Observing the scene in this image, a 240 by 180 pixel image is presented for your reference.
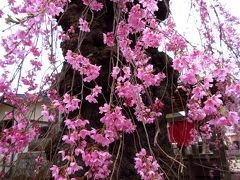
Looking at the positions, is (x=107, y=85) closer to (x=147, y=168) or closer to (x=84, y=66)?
(x=84, y=66)

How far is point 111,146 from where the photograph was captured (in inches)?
92.7

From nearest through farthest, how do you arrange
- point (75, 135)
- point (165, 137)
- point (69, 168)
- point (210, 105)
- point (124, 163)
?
1. point (210, 105)
2. point (69, 168)
3. point (75, 135)
4. point (124, 163)
5. point (165, 137)

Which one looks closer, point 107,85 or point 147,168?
point 147,168

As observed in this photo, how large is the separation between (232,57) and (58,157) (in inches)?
124

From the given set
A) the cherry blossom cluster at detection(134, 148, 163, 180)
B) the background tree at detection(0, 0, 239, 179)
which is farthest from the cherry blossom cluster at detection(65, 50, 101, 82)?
the cherry blossom cluster at detection(134, 148, 163, 180)

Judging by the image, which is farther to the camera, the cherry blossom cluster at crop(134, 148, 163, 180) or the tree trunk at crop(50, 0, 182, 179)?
the tree trunk at crop(50, 0, 182, 179)

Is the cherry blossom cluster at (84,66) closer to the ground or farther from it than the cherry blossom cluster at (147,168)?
farther from it

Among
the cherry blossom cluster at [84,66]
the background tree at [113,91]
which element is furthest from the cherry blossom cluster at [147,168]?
the cherry blossom cluster at [84,66]

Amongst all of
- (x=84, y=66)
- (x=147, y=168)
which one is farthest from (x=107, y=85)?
(x=147, y=168)

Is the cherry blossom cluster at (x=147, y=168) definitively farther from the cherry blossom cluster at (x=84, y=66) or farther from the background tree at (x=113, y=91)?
the cherry blossom cluster at (x=84, y=66)

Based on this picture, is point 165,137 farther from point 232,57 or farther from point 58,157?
point 232,57

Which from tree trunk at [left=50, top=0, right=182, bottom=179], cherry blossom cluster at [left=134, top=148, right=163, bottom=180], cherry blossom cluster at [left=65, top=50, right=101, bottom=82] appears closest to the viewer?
cherry blossom cluster at [left=134, top=148, right=163, bottom=180]

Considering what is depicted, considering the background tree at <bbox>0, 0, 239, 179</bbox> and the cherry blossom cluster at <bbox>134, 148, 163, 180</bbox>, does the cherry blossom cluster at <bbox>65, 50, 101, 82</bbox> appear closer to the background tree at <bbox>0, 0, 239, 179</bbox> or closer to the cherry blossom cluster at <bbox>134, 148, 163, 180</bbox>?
the background tree at <bbox>0, 0, 239, 179</bbox>

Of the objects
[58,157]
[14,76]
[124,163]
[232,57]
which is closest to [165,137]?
[124,163]
